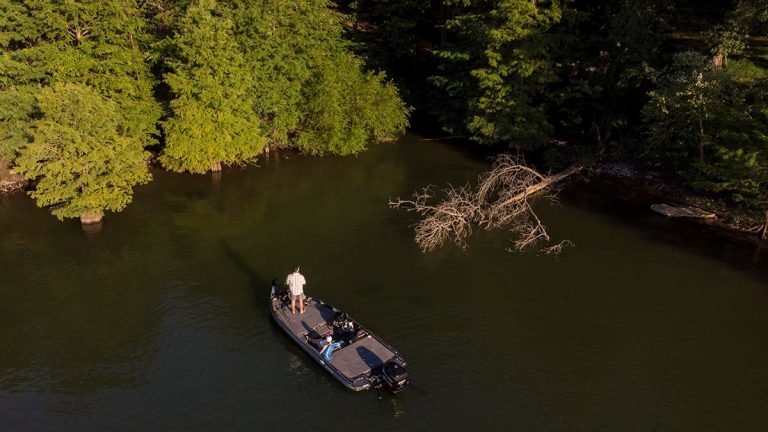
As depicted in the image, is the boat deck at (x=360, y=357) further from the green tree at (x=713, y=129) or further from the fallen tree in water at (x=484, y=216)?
the green tree at (x=713, y=129)

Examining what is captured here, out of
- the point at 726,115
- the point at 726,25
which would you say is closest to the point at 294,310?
the point at 726,115

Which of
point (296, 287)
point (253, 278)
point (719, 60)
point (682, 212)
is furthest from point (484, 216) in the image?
point (719, 60)

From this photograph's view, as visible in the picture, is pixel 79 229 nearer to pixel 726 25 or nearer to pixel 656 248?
pixel 656 248

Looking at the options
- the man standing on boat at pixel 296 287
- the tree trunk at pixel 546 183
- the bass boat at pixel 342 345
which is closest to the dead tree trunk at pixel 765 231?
the tree trunk at pixel 546 183

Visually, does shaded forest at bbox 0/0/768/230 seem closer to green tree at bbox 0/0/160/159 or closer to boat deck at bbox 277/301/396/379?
green tree at bbox 0/0/160/159

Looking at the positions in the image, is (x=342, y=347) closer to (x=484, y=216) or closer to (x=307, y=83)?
(x=484, y=216)

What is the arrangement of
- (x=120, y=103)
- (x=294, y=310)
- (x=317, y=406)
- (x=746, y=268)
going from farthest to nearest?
(x=120, y=103), (x=746, y=268), (x=294, y=310), (x=317, y=406)
